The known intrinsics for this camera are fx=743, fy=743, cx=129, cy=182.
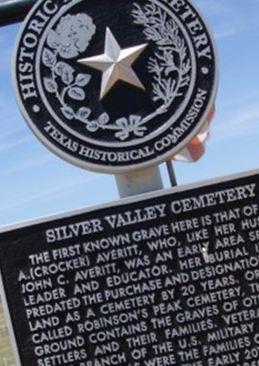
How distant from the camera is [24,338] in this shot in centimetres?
449

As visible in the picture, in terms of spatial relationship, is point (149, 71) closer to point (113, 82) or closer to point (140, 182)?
point (113, 82)

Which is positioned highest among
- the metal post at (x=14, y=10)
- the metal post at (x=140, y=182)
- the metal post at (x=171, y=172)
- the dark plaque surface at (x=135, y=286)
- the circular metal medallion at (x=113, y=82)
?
the metal post at (x=14, y=10)

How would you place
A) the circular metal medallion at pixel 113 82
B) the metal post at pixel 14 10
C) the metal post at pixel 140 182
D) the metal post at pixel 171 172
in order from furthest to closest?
the metal post at pixel 171 172 → the metal post at pixel 14 10 → the metal post at pixel 140 182 → the circular metal medallion at pixel 113 82

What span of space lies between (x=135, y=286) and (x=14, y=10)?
2317 millimetres

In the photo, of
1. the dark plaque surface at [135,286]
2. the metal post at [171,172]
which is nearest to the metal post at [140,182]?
the dark plaque surface at [135,286]

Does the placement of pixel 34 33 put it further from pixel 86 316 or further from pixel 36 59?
pixel 86 316

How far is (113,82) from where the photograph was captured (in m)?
4.75

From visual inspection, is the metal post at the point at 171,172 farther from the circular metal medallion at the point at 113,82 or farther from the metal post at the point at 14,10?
the metal post at the point at 14,10

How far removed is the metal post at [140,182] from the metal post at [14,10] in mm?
1520

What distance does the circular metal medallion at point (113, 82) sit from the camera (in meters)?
4.69

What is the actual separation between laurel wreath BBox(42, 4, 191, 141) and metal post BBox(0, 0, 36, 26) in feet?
2.61

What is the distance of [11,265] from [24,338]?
0.45m

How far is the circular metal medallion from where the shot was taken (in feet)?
15.4

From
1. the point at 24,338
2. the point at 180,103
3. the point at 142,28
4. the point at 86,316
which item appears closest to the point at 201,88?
the point at 180,103
